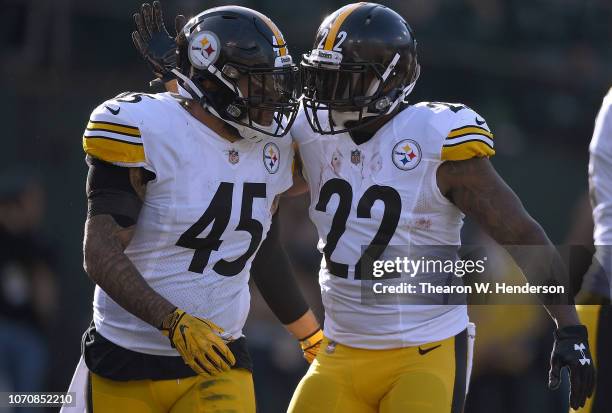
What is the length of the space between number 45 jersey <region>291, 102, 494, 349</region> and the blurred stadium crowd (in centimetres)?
155

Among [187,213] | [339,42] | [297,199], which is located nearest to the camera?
[187,213]

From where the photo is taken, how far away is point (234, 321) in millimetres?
3988

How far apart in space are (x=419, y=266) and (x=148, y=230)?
3.11 feet

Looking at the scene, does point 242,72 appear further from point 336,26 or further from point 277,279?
point 277,279

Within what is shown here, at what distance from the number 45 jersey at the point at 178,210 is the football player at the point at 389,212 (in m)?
0.34

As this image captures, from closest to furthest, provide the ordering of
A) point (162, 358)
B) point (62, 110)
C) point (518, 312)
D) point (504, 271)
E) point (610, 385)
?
point (162, 358) < point (610, 385) < point (504, 271) < point (518, 312) < point (62, 110)

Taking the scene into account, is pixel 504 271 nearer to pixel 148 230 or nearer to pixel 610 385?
pixel 610 385

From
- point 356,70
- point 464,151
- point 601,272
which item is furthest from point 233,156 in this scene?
point 601,272

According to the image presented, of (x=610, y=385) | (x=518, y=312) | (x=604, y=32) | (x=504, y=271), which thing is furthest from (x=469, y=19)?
(x=610, y=385)

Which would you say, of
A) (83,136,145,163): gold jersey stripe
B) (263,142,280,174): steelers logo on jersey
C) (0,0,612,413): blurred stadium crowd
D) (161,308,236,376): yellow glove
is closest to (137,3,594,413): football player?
(263,142,280,174): steelers logo on jersey

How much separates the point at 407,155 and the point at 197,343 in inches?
39.9

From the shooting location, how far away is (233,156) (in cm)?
396

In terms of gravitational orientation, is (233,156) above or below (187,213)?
above

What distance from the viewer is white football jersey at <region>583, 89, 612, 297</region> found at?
4.22 metres
